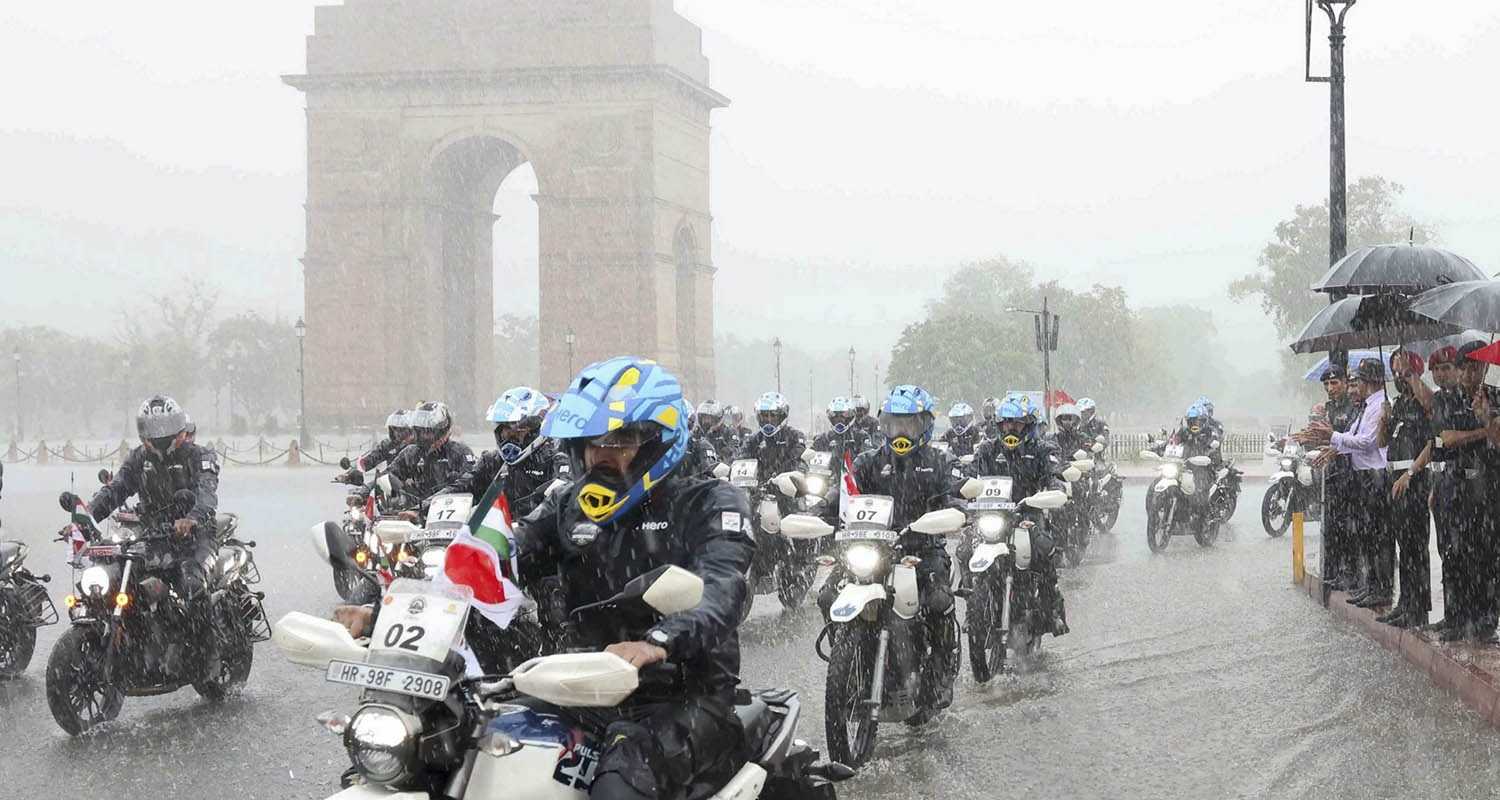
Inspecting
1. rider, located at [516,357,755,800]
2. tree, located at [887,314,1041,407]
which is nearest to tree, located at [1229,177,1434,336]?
tree, located at [887,314,1041,407]

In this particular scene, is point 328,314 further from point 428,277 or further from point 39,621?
point 39,621

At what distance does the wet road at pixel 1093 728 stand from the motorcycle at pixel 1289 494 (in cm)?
695

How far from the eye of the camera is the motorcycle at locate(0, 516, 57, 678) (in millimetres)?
10750

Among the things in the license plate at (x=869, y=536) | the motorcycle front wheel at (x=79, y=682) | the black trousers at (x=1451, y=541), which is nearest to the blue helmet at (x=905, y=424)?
the license plate at (x=869, y=536)

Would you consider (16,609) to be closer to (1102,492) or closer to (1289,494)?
(1102,492)

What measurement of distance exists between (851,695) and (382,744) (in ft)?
14.8

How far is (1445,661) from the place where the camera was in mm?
9664

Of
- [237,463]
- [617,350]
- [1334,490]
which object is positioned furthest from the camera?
[617,350]

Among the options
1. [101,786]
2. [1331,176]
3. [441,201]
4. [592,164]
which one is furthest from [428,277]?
[101,786]

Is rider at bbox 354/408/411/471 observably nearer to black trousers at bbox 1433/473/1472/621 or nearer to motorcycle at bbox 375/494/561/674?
motorcycle at bbox 375/494/561/674

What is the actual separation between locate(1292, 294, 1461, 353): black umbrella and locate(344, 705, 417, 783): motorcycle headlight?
10868 millimetres

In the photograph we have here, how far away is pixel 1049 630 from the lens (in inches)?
422

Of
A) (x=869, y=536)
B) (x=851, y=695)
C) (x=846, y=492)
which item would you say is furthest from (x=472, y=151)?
(x=851, y=695)

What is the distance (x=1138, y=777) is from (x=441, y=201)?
212ft
